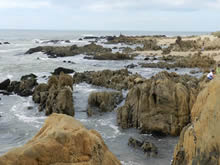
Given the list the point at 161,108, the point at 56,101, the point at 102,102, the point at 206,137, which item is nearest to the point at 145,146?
the point at 161,108

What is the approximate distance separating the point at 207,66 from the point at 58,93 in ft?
67.0

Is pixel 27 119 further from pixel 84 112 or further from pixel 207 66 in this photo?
pixel 207 66

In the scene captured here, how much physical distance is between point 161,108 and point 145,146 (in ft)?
8.89

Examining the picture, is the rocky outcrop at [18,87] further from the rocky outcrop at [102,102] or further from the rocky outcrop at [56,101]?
the rocky outcrop at [102,102]

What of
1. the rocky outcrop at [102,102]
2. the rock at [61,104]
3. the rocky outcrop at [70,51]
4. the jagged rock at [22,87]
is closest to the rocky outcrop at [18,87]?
the jagged rock at [22,87]

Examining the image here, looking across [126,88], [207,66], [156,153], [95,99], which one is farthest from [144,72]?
[156,153]

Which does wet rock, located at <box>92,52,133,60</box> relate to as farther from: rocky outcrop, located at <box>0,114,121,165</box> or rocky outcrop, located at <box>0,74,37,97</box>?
rocky outcrop, located at <box>0,114,121,165</box>

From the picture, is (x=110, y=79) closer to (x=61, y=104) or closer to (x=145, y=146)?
(x=61, y=104)

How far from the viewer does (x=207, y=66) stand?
102 ft

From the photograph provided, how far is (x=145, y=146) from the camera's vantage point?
1106 cm

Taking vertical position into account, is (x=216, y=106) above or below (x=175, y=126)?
above

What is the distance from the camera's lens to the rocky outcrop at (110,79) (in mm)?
22547

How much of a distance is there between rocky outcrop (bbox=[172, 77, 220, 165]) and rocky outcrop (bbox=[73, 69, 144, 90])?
610 inches

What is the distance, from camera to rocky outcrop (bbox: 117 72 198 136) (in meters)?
12.8
